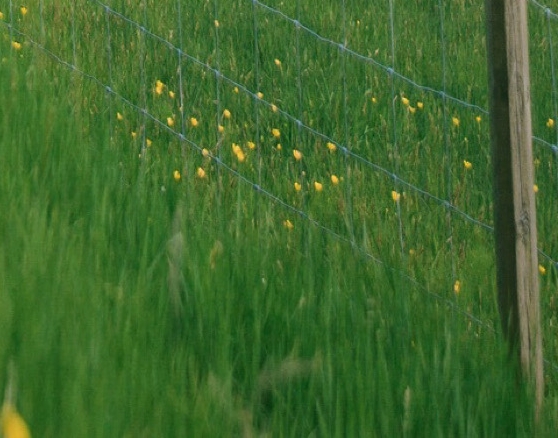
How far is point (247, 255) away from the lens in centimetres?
297

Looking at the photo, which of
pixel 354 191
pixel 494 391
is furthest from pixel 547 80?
pixel 494 391

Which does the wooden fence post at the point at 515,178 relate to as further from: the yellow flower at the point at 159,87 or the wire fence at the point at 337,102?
the yellow flower at the point at 159,87

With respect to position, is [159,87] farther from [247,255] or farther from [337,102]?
[247,255]

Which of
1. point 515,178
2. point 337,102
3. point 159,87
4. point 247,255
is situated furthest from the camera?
point 337,102

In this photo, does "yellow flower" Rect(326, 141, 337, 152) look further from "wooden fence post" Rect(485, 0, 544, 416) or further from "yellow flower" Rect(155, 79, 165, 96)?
"wooden fence post" Rect(485, 0, 544, 416)

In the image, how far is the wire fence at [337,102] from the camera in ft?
12.5

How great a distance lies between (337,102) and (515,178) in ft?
7.32

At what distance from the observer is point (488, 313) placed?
325 centimetres

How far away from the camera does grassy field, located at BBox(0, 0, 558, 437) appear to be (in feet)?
7.26

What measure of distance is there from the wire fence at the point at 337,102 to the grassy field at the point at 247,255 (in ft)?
0.05

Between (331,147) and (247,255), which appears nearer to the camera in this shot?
(247,255)

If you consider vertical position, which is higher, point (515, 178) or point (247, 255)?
point (515, 178)

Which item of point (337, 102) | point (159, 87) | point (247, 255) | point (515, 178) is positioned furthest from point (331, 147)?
point (515, 178)

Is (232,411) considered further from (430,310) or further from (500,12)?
(500,12)
